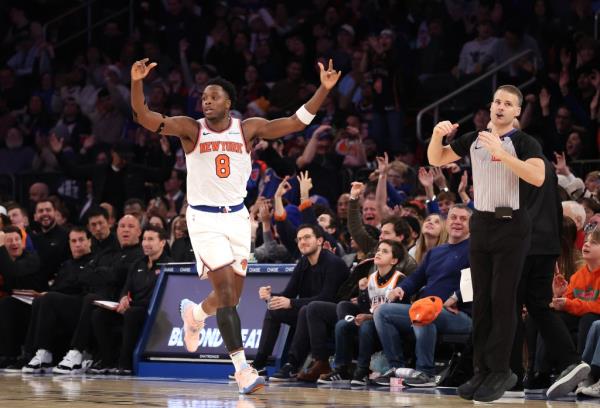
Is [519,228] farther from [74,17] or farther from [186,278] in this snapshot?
[74,17]

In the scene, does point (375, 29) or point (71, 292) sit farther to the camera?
point (375, 29)

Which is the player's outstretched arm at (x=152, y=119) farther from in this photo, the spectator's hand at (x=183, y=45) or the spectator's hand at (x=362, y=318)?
the spectator's hand at (x=183, y=45)

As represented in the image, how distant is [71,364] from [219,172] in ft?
14.8

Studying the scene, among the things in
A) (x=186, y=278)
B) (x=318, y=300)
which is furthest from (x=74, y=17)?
(x=318, y=300)

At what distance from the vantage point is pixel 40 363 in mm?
13508

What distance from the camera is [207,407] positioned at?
840 centimetres

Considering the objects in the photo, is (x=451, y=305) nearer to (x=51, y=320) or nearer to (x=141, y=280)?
(x=141, y=280)

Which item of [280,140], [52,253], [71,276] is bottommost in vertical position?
[71,276]

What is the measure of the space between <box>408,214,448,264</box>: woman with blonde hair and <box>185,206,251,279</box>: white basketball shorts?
2.46 m

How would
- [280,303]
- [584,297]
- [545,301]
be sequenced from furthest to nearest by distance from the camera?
[280,303]
[584,297]
[545,301]

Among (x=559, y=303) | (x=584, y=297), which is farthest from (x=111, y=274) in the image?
(x=584, y=297)

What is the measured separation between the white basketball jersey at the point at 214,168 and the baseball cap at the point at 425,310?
1921 mm

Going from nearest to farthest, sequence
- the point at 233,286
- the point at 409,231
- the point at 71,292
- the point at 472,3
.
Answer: the point at 233,286 < the point at 409,231 < the point at 71,292 < the point at 472,3

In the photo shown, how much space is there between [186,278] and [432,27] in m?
6.84
